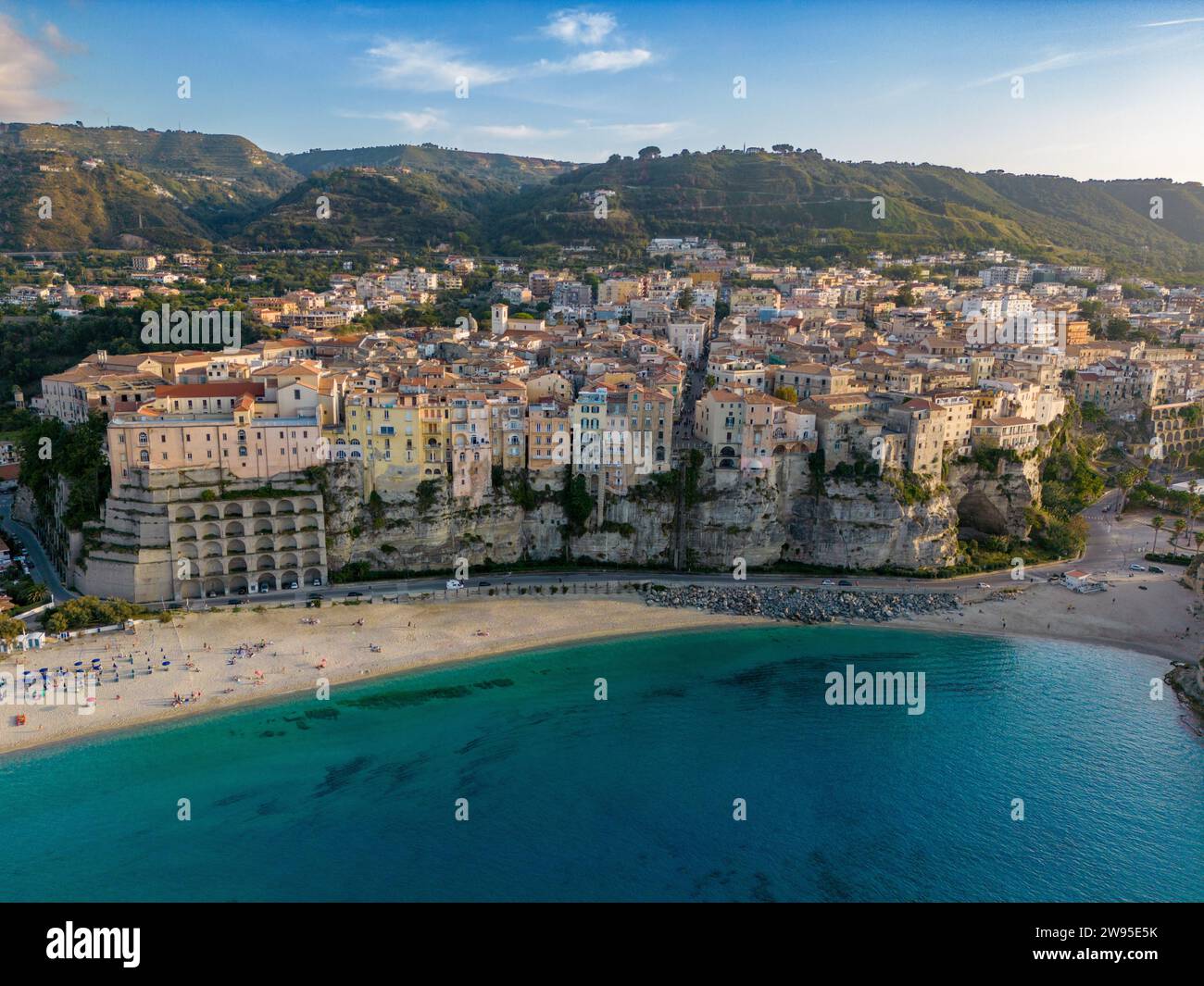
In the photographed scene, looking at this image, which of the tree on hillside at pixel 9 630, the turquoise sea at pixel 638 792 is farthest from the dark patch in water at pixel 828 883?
the tree on hillside at pixel 9 630

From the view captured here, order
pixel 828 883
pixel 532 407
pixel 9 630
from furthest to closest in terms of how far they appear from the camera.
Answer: pixel 532 407 → pixel 9 630 → pixel 828 883

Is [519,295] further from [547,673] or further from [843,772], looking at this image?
[843,772]

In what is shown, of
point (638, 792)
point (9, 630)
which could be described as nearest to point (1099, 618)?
point (638, 792)

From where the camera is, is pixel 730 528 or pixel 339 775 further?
pixel 730 528

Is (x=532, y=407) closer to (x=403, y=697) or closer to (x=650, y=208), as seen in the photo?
(x=403, y=697)

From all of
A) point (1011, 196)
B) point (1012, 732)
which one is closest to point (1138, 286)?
point (1011, 196)

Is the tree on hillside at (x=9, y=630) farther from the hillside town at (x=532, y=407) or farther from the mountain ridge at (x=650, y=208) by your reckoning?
the mountain ridge at (x=650, y=208)
